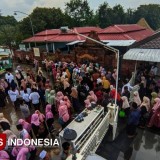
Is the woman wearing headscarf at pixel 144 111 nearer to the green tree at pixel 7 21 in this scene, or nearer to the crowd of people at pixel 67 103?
the crowd of people at pixel 67 103

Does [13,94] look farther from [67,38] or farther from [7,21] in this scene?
[7,21]

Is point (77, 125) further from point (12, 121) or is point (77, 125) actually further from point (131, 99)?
point (12, 121)

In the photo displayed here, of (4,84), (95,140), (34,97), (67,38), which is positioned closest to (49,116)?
(34,97)

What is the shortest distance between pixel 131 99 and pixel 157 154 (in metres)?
3.20

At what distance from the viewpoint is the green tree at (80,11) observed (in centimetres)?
3928

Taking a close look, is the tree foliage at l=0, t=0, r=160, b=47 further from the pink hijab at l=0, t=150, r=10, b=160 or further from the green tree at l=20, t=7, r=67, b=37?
the pink hijab at l=0, t=150, r=10, b=160

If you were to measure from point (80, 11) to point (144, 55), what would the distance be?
32442 mm

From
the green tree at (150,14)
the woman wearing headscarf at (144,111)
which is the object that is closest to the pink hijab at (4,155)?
the woman wearing headscarf at (144,111)

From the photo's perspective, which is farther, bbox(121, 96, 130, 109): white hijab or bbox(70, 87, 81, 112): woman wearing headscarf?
bbox(70, 87, 81, 112): woman wearing headscarf

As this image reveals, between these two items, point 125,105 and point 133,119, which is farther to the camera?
point 125,105

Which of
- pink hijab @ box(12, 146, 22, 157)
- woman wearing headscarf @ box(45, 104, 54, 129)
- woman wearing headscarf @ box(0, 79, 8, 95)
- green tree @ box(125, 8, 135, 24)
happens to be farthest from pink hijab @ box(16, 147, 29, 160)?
green tree @ box(125, 8, 135, 24)

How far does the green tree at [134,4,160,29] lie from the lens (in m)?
59.7

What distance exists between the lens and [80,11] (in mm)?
40281

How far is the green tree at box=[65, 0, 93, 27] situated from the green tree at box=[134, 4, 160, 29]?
83.5 feet
